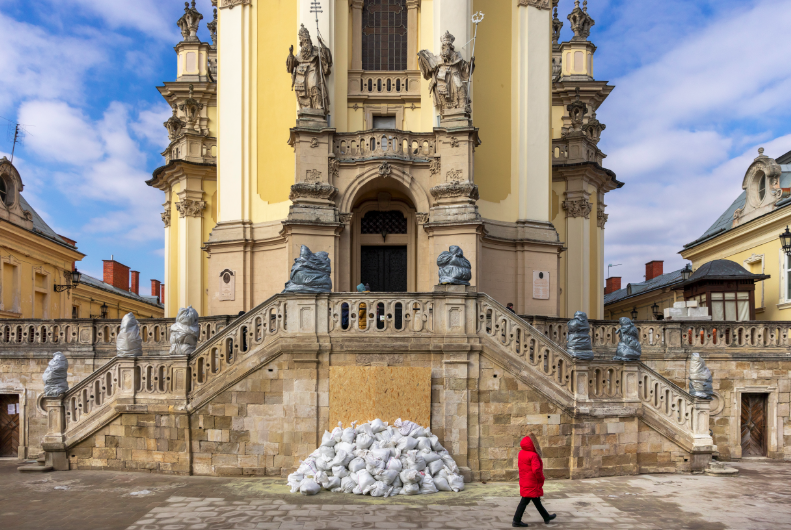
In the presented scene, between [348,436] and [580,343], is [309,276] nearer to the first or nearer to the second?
[348,436]

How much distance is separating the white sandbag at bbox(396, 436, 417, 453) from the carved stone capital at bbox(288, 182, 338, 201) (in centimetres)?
905

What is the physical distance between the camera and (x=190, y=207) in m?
28.8

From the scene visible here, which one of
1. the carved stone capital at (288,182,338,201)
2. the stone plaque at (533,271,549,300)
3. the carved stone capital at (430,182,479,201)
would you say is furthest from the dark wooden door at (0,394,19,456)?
the stone plaque at (533,271,549,300)

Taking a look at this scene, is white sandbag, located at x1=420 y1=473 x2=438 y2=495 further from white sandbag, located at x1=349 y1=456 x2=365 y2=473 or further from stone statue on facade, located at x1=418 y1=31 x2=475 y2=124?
stone statue on facade, located at x1=418 y1=31 x2=475 y2=124

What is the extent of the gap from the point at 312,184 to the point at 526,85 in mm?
8542

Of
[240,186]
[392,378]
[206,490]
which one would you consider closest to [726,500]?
A: [392,378]

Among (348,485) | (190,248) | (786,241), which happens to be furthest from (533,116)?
(190,248)

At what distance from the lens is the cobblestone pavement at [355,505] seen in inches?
417

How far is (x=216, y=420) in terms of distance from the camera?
13.8 m

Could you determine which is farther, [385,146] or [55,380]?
[385,146]

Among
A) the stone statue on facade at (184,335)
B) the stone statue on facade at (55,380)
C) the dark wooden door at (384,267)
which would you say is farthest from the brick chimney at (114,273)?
the stone statue on facade at (184,335)

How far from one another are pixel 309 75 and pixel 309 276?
28.0 feet

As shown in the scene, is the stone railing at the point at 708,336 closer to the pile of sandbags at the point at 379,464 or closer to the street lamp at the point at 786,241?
the street lamp at the point at 786,241

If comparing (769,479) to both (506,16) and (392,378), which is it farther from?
(506,16)
